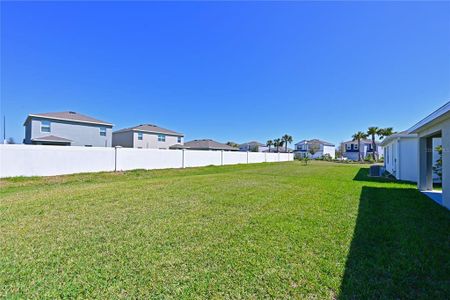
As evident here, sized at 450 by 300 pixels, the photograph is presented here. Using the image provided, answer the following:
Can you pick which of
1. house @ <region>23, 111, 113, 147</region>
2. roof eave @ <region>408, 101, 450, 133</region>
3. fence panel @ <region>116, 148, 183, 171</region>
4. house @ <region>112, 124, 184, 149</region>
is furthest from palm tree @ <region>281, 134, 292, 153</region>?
roof eave @ <region>408, 101, 450, 133</region>

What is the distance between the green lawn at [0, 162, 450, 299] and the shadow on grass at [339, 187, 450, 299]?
16 mm

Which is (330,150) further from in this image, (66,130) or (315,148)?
(66,130)

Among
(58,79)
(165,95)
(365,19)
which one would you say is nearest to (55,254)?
(365,19)

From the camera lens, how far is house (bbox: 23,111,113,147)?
69.4ft

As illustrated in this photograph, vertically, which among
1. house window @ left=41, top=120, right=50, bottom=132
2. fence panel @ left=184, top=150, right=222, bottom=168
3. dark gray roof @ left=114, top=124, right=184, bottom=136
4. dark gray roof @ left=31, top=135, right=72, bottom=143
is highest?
dark gray roof @ left=114, top=124, right=184, bottom=136

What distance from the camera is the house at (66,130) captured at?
21156mm

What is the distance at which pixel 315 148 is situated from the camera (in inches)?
2611

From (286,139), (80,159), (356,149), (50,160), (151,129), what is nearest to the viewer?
(50,160)

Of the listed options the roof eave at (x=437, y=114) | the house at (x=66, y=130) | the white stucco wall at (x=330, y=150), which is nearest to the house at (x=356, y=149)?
the white stucco wall at (x=330, y=150)

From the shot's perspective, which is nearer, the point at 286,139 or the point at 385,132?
the point at 385,132

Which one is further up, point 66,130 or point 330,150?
point 66,130

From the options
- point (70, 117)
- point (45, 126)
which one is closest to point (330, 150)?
point (70, 117)

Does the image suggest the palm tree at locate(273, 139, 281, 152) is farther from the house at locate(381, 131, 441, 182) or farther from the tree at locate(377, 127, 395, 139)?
the house at locate(381, 131, 441, 182)

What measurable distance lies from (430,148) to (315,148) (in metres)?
59.3
